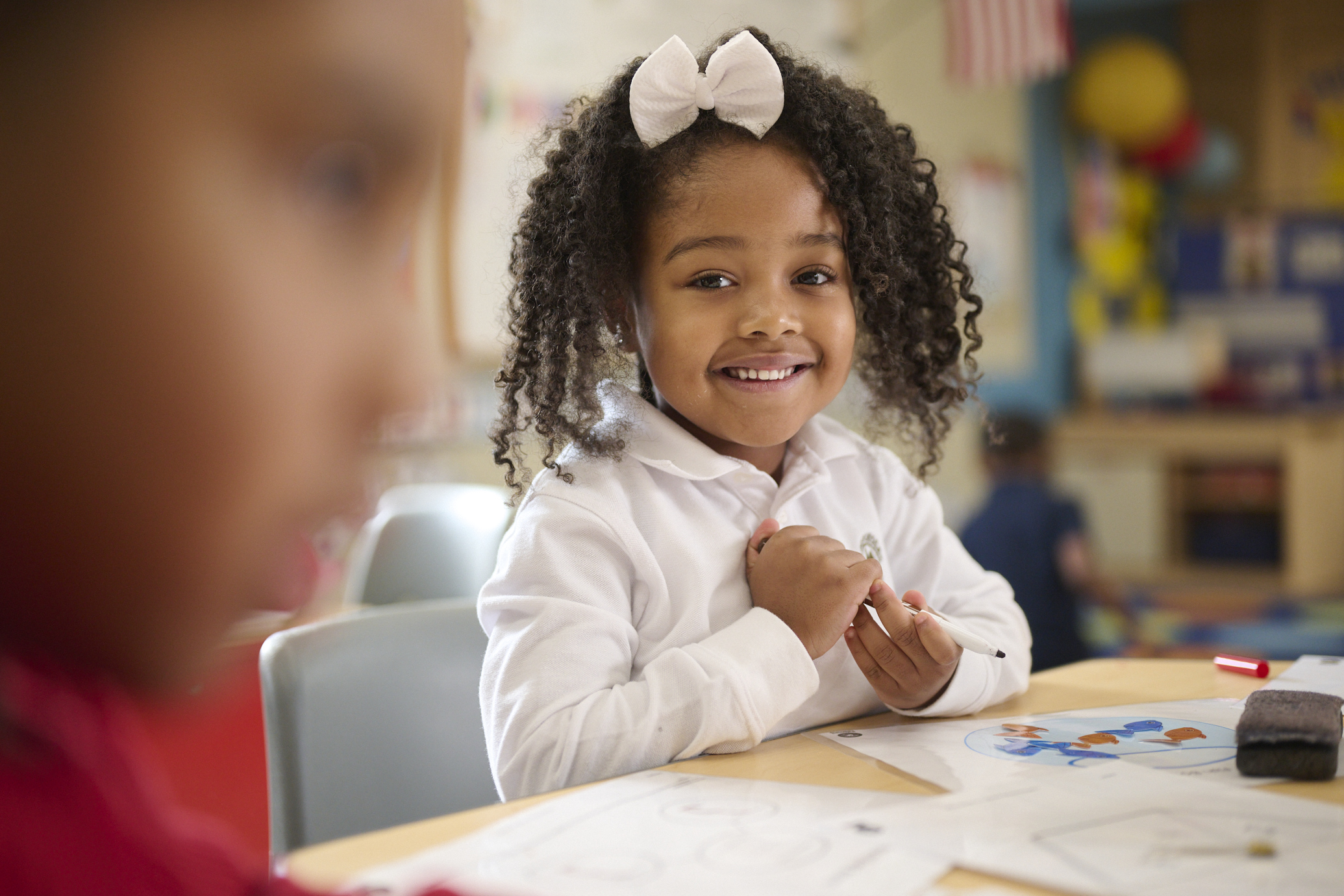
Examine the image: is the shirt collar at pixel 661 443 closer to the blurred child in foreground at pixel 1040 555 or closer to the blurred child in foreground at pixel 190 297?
the blurred child in foreground at pixel 190 297

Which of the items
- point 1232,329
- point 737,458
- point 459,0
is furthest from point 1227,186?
point 459,0

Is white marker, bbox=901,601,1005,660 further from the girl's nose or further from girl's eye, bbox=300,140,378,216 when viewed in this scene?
girl's eye, bbox=300,140,378,216

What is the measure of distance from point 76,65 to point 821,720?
34.3 inches

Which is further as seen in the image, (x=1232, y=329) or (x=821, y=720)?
(x=1232, y=329)

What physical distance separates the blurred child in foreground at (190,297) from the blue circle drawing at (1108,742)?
618mm

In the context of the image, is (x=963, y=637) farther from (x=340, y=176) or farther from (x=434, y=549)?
(x=434, y=549)

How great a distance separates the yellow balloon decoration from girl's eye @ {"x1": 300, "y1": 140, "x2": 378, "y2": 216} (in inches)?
206

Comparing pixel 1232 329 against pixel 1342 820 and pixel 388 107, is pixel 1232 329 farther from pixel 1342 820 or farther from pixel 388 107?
pixel 388 107

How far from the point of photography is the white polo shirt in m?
0.78

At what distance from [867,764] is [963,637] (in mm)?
153

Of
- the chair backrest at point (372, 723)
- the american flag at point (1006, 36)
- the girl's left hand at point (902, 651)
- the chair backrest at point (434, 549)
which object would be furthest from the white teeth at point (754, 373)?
the american flag at point (1006, 36)

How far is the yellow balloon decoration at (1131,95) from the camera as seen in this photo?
15.9 ft

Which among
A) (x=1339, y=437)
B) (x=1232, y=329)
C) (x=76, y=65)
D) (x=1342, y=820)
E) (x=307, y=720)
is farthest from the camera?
(x=1232, y=329)

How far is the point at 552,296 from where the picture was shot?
3.38 feet
